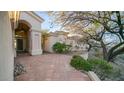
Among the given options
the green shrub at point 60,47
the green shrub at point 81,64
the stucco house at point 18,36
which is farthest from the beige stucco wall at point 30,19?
the green shrub at point 81,64

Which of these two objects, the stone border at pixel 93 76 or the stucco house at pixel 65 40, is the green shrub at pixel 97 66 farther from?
the stucco house at pixel 65 40

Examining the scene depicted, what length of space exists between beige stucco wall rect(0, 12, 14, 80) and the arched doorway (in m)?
0.13

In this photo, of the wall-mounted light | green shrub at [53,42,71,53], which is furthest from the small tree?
the wall-mounted light

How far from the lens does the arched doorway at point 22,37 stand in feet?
14.6

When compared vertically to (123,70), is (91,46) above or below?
above

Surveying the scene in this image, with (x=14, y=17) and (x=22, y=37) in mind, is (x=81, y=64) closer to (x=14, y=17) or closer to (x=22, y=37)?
(x=22, y=37)

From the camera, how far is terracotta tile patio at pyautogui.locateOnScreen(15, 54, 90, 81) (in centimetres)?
447

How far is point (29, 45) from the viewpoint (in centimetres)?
454

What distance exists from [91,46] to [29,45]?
3.84 ft

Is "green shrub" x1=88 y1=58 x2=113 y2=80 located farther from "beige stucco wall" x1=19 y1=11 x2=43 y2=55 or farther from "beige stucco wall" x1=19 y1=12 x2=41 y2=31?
"beige stucco wall" x1=19 y1=12 x2=41 y2=31

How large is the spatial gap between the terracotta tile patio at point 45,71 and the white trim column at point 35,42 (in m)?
0.14
